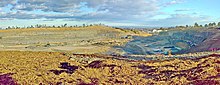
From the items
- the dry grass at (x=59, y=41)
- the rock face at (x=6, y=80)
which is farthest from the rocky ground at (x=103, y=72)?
the dry grass at (x=59, y=41)

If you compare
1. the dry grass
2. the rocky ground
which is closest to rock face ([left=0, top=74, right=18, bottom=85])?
the rocky ground

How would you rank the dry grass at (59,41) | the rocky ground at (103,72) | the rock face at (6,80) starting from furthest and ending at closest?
the dry grass at (59,41) < the rocky ground at (103,72) < the rock face at (6,80)

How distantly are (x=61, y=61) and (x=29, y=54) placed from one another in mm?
3905

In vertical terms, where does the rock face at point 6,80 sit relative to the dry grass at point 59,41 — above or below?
above

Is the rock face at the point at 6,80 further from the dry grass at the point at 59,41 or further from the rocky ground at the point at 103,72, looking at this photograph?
the dry grass at the point at 59,41

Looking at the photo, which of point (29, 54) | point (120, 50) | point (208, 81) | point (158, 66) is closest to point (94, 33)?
point (120, 50)

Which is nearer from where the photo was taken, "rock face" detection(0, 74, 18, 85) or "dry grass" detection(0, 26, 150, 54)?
"rock face" detection(0, 74, 18, 85)

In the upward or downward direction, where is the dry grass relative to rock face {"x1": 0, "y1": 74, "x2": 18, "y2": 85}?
downward

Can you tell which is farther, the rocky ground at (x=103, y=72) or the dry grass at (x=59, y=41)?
the dry grass at (x=59, y=41)

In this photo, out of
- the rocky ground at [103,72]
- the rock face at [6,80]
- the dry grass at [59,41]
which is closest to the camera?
the rock face at [6,80]

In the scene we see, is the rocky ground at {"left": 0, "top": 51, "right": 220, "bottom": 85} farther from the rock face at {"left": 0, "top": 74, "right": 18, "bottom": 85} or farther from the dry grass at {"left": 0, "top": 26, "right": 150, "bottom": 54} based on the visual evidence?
the dry grass at {"left": 0, "top": 26, "right": 150, "bottom": 54}

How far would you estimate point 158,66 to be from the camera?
20484 mm

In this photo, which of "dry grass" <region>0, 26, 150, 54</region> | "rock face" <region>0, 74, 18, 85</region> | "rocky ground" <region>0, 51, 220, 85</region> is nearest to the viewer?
"rock face" <region>0, 74, 18, 85</region>

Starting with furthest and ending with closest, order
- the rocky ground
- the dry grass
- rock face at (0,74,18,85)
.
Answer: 1. the dry grass
2. the rocky ground
3. rock face at (0,74,18,85)
